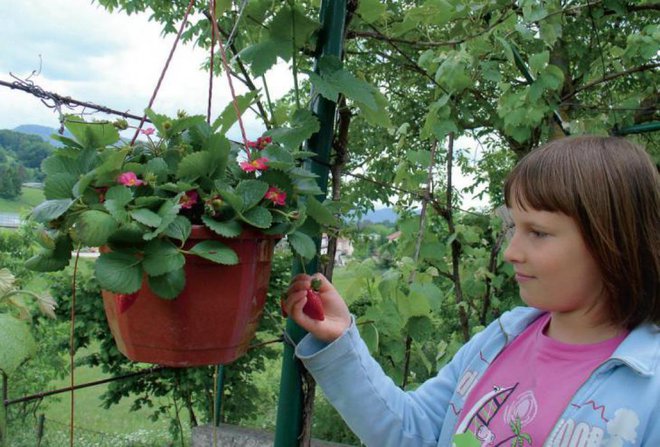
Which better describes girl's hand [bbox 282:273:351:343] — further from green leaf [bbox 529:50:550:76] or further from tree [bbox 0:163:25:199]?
green leaf [bbox 529:50:550:76]

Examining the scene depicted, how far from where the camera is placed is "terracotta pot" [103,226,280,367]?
0.75 metres

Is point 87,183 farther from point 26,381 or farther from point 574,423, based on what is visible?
point 26,381

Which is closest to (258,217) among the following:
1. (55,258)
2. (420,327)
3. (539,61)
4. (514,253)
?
(55,258)

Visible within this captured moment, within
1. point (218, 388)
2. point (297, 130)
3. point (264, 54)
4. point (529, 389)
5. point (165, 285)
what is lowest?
point (218, 388)

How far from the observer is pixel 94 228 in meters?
0.66

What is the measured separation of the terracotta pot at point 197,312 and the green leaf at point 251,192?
0.12 ft

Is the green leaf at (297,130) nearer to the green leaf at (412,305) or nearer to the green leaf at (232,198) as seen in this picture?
the green leaf at (232,198)

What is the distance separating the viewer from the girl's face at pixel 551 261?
84 centimetres

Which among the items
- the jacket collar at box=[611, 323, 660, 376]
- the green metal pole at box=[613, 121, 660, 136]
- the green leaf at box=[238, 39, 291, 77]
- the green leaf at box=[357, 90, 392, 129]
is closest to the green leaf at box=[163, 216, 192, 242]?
the green leaf at box=[238, 39, 291, 77]

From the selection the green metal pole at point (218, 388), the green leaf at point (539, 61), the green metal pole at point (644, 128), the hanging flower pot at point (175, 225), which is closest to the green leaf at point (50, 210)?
the hanging flower pot at point (175, 225)

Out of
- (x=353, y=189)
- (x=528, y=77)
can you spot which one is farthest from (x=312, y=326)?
(x=353, y=189)

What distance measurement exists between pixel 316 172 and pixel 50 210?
1.40ft

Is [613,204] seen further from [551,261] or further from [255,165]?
[255,165]

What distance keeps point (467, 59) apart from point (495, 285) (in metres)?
0.82
